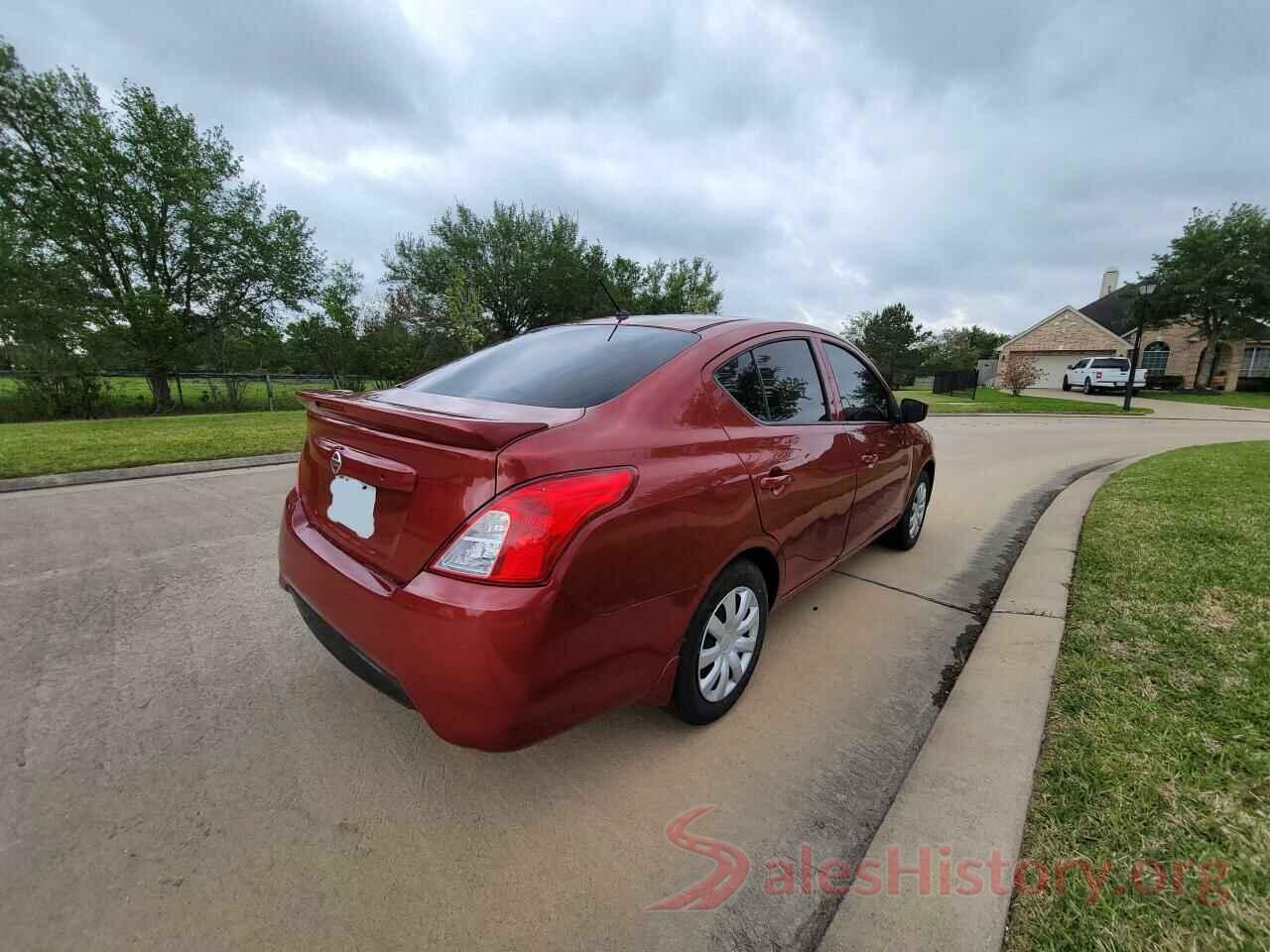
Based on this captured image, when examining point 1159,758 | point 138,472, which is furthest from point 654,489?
point 138,472

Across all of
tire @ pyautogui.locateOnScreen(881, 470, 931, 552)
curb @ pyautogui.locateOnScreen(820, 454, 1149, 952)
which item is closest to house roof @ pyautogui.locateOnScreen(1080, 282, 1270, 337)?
tire @ pyautogui.locateOnScreen(881, 470, 931, 552)

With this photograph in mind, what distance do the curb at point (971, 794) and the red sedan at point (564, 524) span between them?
73 centimetres

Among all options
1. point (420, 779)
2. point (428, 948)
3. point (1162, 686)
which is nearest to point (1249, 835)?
point (1162, 686)

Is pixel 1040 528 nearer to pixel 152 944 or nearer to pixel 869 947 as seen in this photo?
pixel 869 947

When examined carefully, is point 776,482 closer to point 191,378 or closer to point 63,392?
point 63,392

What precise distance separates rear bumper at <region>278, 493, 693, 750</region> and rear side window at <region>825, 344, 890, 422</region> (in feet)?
6.05

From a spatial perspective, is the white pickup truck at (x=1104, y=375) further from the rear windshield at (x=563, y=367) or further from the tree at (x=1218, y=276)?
the rear windshield at (x=563, y=367)

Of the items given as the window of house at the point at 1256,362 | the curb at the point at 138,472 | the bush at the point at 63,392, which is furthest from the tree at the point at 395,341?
the window of house at the point at 1256,362

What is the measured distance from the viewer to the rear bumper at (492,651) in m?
1.42

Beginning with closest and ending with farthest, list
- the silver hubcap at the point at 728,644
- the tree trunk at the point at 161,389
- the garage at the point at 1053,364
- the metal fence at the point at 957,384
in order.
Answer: the silver hubcap at the point at 728,644 → the tree trunk at the point at 161,389 → the metal fence at the point at 957,384 → the garage at the point at 1053,364

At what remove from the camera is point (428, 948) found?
1.33 meters

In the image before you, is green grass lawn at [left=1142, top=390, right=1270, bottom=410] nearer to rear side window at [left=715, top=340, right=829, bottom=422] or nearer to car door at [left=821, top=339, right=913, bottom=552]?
car door at [left=821, top=339, right=913, bottom=552]

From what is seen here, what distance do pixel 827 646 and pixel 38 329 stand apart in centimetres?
1883

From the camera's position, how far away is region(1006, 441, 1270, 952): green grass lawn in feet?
4.36
